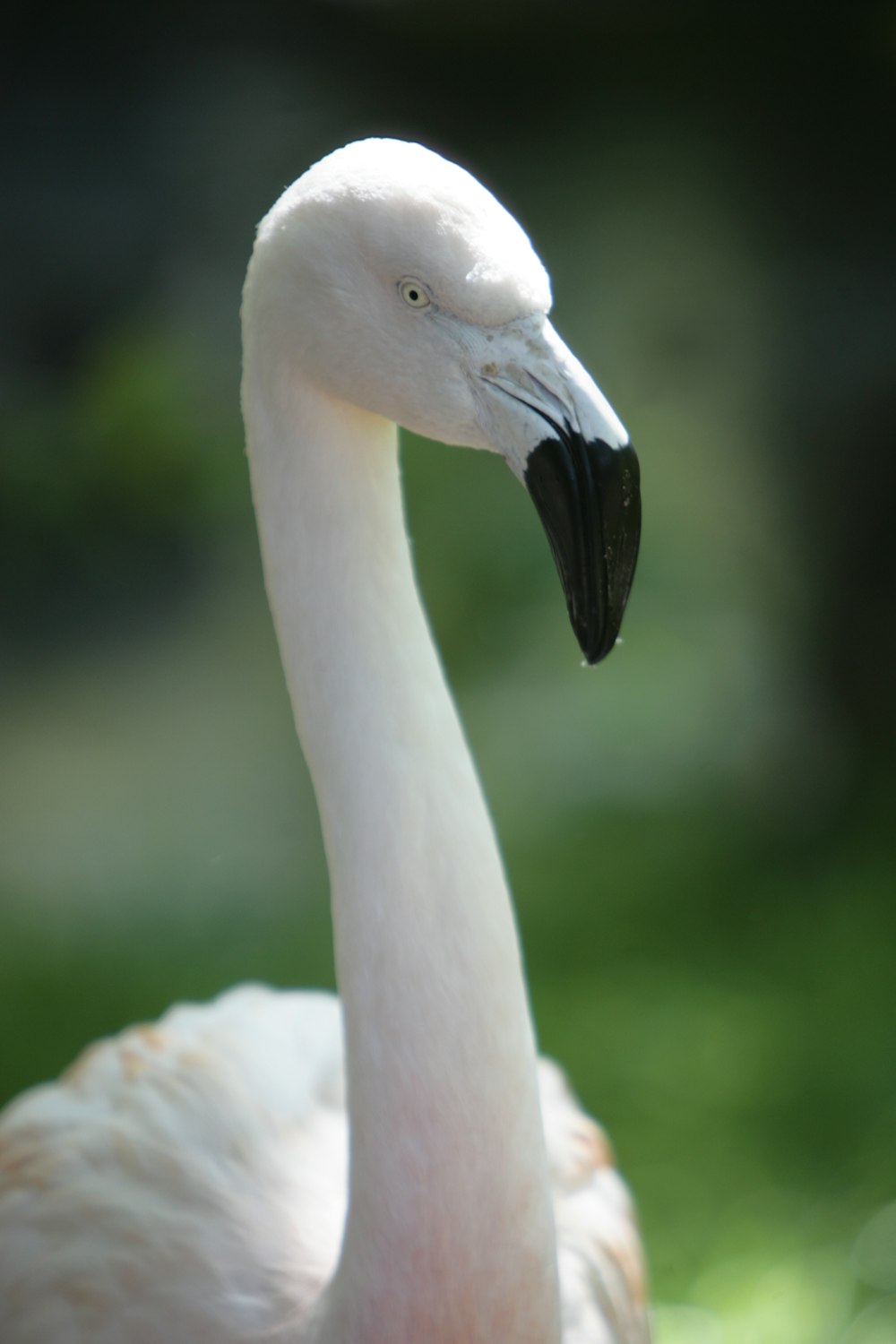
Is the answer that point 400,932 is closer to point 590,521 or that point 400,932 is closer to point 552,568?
point 590,521

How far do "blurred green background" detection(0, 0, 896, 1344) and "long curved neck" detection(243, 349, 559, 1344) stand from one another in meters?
1.34

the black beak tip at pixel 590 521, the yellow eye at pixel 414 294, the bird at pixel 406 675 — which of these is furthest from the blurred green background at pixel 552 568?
the yellow eye at pixel 414 294

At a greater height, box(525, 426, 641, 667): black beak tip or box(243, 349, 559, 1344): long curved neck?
box(525, 426, 641, 667): black beak tip

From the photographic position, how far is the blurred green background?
287cm

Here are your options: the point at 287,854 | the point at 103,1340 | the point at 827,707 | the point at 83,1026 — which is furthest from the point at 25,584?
the point at 103,1340

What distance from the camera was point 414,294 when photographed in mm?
1132

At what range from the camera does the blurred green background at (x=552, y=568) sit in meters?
2.87

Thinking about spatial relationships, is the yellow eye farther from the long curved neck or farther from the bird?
the long curved neck

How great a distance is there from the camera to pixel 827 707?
3.37 meters

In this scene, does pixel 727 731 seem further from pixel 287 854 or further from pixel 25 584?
pixel 25 584

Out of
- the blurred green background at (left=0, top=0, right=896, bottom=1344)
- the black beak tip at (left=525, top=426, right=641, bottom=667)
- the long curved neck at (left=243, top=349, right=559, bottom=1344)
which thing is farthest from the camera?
the blurred green background at (left=0, top=0, right=896, bottom=1344)

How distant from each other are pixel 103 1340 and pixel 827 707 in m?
2.32

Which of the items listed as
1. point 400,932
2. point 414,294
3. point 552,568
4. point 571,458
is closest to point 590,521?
point 571,458

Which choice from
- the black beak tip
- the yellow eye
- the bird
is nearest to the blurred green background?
the bird
